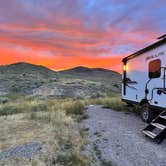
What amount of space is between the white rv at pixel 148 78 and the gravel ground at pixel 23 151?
457 centimetres

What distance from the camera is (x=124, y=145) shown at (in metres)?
7.37

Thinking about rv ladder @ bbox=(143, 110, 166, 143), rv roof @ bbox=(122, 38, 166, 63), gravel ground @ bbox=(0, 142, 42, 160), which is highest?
rv roof @ bbox=(122, 38, 166, 63)

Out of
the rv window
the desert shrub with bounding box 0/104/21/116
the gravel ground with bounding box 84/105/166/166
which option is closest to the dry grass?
the gravel ground with bounding box 84/105/166/166

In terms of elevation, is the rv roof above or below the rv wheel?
above

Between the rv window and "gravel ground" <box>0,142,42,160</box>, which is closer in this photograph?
"gravel ground" <box>0,142,42,160</box>

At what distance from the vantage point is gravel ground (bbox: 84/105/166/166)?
20.4ft

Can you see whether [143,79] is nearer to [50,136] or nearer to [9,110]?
[50,136]

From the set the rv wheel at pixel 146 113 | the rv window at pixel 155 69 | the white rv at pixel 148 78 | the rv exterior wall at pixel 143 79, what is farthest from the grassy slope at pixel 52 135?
the rv window at pixel 155 69

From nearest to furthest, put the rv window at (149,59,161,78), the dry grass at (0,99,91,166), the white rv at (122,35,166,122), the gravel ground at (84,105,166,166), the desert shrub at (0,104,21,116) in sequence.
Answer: the gravel ground at (84,105,166,166), the dry grass at (0,99,91,166), the white rv at (122,35,166,122), the rv window at (149,59,161,78), the desert shrub at (0,104,21,116)

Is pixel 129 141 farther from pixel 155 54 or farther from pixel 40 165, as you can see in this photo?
pixel 155 54

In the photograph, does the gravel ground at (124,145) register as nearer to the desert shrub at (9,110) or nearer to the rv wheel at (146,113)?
the rv wheel at (146,113)

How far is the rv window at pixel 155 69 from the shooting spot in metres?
9.91

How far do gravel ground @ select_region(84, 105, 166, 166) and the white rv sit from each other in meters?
0.94

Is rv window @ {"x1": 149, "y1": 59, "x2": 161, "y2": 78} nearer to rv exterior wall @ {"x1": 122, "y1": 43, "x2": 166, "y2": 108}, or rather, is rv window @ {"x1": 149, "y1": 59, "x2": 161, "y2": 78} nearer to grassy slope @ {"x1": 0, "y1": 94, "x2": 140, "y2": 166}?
rv exterior wall @ {"x1": 122, "y1": 43, "x2": 166, "y2": 108}
